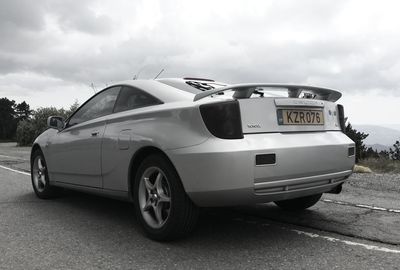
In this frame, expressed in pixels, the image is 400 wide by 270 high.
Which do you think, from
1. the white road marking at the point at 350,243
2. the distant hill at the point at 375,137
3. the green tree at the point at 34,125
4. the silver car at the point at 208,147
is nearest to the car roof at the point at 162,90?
the silver car at the point at 208,147

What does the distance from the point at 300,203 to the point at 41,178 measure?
353 centimetres

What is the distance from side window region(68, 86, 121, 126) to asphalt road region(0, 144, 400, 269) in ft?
3.55

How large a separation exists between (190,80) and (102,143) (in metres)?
1.09

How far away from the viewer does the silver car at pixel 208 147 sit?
331cm

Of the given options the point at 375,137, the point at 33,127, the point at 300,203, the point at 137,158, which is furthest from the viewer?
the point at 33,127

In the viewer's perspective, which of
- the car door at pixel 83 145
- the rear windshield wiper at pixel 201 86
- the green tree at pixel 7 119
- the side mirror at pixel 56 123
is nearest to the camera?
the rear windshield wiper at pixel 201 86

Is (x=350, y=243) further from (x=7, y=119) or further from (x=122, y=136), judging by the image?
(x=7, y=119)

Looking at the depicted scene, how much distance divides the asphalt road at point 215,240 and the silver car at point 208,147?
0.30 metres

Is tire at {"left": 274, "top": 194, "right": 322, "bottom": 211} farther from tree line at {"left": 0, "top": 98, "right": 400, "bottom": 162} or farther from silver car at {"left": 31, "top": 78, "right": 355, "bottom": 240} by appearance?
tree line at {"left": 0, "top": 98, "right": 400, "bottom": 162}

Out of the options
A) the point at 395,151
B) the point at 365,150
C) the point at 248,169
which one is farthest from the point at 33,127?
the point at 248,169

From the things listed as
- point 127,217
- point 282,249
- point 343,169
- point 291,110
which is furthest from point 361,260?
point 127,217

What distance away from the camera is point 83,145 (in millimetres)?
4812

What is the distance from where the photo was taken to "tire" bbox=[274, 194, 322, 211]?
4.71 meters

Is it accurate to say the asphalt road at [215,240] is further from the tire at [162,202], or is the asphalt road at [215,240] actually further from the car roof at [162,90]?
the car roof at [162,90]
